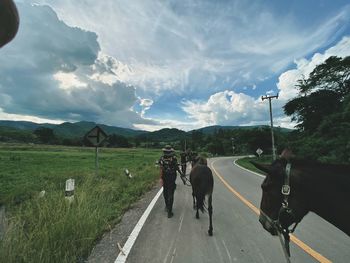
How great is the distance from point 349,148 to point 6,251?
23286 millimetres

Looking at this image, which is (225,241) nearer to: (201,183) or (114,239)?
(201,183)

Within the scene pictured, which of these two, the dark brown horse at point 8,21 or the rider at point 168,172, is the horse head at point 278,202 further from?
the rider at point 168,172

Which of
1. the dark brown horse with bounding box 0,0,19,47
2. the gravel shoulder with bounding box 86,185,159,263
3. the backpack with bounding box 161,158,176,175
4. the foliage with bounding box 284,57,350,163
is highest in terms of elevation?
the foliage with bounding box 284,57,350,163

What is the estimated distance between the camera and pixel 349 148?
20.9 m

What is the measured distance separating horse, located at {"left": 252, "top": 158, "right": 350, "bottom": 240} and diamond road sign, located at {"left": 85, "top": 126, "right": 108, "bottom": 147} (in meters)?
10.2

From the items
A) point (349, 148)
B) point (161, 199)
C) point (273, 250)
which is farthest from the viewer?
point (349, 148)

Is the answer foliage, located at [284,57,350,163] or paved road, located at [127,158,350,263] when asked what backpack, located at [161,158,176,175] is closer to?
paved road, located at [127,158,350,263]

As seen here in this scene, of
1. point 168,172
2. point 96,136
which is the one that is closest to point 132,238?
point 168,172

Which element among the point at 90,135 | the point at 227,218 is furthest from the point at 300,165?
the point at 90,135

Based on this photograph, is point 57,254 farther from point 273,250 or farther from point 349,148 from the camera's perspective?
point 349,148

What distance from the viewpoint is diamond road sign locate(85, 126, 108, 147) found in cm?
1220

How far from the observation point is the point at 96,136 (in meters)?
12.3

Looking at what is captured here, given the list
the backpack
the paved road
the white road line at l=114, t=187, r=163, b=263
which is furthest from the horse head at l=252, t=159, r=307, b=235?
the backpack

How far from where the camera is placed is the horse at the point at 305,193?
102 inches
